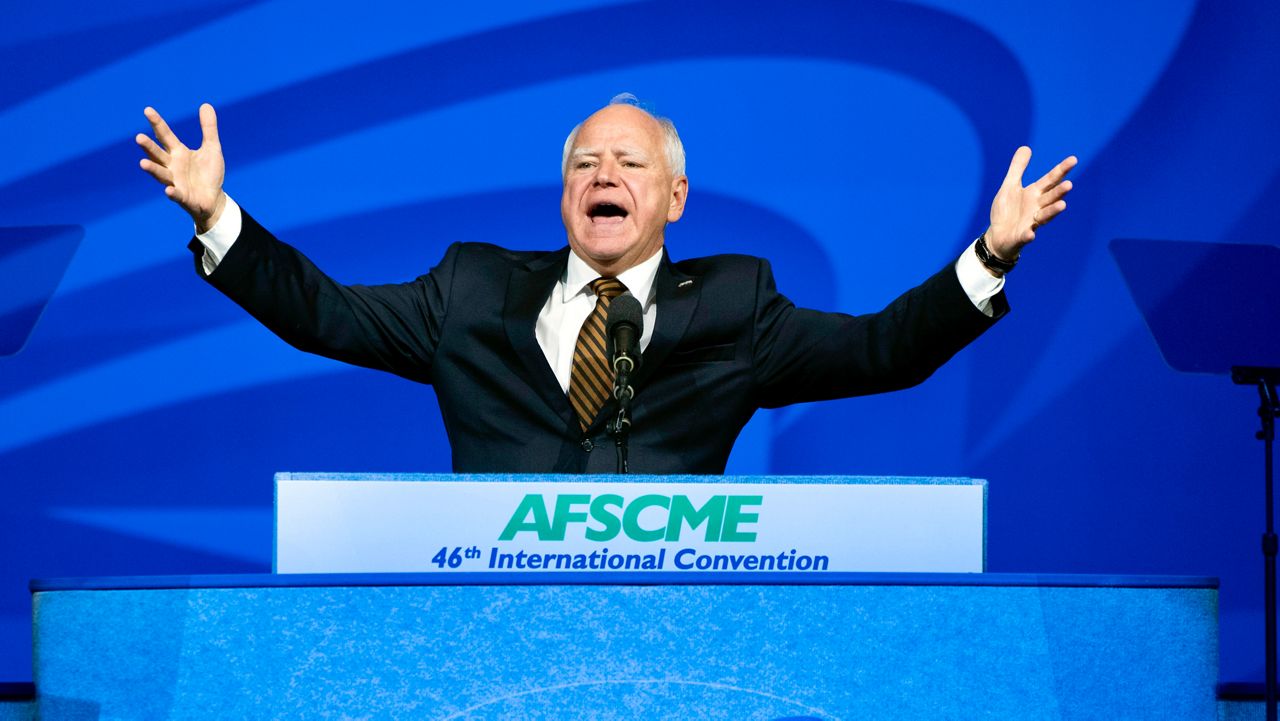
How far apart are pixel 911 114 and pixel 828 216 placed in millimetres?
317

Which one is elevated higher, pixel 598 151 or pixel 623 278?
pixel 598 151

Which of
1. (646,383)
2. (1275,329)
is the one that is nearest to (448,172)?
(646,383)

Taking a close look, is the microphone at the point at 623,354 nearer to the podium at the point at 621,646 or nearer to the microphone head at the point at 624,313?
the microphone head at the point at 624,313

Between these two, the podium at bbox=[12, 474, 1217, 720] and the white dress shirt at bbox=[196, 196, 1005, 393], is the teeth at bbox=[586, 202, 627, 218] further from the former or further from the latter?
the podium at bbox=[12, 474, 1217, 720]

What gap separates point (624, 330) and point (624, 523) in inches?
14.2

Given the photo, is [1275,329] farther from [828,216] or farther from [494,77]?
[494,77]

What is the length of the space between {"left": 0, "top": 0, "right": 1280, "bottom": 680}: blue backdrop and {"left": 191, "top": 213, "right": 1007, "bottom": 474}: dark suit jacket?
0.87 m

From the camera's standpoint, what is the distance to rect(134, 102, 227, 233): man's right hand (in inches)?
81.4

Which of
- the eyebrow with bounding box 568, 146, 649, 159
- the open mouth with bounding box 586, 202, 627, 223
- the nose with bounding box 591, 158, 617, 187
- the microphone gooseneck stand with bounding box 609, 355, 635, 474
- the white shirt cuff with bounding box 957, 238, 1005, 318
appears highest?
the eyebrow with bounding box 568, 146, 649, 159

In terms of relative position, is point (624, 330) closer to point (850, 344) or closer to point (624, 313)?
point (624, 313)

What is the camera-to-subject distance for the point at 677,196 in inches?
106

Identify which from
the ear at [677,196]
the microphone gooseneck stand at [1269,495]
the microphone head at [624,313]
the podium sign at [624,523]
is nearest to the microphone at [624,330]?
the microphone head at [624,313]

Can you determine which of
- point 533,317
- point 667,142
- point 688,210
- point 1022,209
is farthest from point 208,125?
point 688,210

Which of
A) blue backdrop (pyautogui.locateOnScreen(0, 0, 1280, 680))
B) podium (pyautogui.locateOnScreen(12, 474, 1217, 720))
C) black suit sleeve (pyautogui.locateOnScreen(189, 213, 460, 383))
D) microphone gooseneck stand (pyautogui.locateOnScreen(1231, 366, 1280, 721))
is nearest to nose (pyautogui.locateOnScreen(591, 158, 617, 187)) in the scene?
black suit sleeve (pyautogui.locateOnScreen(189, 213, 460, 383))
